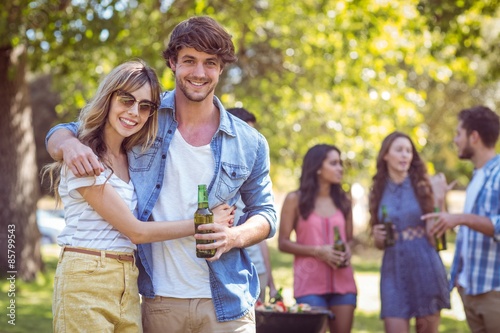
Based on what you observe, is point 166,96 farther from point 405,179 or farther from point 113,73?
point 405,179

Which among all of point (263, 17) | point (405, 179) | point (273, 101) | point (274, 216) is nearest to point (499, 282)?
point (405, 179)

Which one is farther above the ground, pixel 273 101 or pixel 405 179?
pixel 273 101

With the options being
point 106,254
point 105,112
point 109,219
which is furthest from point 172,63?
point 106,254

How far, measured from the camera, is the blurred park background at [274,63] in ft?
39.4

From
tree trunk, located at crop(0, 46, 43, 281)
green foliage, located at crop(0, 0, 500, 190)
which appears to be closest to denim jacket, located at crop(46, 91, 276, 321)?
green foliage, located at crop(0, 0, 500, 190)


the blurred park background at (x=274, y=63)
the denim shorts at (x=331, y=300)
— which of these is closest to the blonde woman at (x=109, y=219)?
the denim shorts at (x=331, y=300)

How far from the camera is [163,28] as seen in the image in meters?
13.5

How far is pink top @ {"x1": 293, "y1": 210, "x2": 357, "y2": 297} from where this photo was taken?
6516 millimetres

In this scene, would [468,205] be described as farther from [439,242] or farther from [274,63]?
[274,63]

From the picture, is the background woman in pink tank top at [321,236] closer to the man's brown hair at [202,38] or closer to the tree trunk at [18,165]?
the man's brown hair at [202,38]

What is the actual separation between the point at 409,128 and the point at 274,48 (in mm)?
3657

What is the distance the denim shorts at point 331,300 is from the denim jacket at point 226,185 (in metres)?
2.61

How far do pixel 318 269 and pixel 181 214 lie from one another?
3.06 m

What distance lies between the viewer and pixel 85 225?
357 cm
